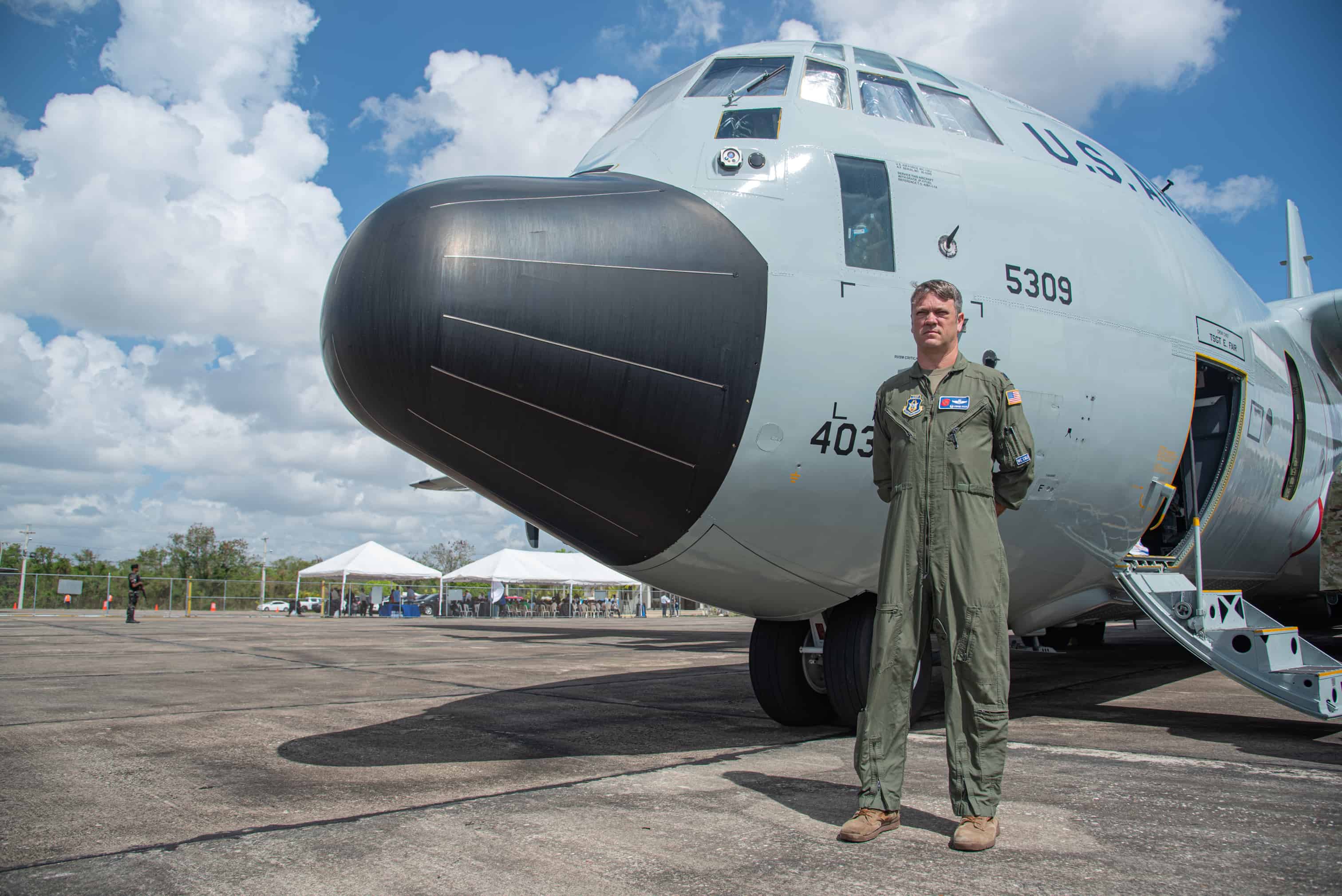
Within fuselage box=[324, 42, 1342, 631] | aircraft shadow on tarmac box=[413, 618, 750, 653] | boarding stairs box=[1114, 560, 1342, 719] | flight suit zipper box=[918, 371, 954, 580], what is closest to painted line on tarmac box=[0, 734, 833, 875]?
fuselage box=[324, 42, 1342, 631]

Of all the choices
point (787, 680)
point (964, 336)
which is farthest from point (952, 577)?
point (787, 680)

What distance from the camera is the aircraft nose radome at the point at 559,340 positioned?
3.88 meters

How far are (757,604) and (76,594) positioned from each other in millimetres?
47699

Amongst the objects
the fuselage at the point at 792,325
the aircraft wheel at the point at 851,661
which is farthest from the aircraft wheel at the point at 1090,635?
the aircraft wheel at the point at 851,661

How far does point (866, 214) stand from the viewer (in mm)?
4691

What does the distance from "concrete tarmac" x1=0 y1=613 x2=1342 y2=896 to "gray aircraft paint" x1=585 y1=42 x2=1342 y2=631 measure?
3.50 feet

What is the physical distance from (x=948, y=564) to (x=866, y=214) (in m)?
2.17

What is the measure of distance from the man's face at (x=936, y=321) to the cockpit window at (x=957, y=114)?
2413 millimetres

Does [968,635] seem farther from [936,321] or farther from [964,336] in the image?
[964,336]

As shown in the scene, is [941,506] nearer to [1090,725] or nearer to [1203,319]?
[1090,725]

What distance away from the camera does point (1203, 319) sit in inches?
244

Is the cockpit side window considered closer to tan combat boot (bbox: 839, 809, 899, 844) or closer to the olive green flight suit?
the olive green flight suit

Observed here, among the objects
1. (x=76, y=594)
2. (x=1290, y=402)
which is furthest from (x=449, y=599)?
(x=1290, y=402)

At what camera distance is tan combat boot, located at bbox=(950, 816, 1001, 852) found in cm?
291
